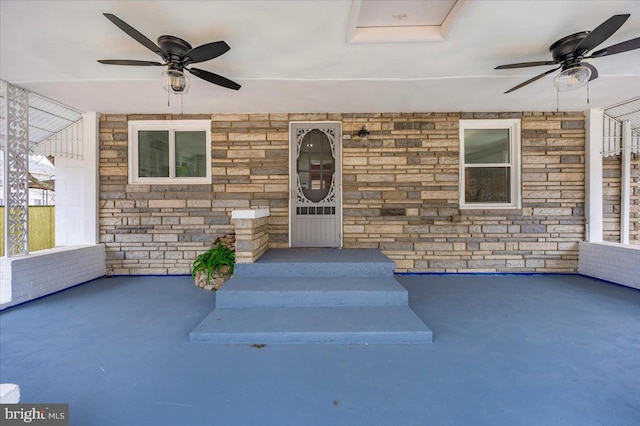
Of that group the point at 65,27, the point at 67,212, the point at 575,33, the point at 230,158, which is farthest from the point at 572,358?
the point at 67,212

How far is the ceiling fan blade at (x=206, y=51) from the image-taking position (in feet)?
7.75

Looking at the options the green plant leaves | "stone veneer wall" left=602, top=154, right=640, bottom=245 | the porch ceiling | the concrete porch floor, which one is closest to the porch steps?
the concrete porch floor

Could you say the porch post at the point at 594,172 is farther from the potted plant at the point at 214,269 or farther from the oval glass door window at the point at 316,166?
the potted plant at the point at 214,269

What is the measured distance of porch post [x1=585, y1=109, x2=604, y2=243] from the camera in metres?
4.59

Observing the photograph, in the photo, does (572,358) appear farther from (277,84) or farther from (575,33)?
(277,84)

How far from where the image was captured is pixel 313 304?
3.09m

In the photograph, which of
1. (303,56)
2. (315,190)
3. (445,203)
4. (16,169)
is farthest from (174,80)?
(445,203)

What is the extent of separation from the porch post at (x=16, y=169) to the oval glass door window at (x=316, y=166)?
385 cm

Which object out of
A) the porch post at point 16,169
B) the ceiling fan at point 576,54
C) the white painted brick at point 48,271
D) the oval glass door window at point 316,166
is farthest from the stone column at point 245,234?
the ceiling fan at point 576,54

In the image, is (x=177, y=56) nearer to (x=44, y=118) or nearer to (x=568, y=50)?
(x=44, y=118)

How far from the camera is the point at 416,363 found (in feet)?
7.23

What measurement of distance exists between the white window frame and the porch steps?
209 centimetres

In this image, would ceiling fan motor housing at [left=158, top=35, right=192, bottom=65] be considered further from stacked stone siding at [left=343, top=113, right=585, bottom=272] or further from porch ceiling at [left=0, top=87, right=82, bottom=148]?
porch ceiling at [left=0, top=87, right=82, bottom=148]

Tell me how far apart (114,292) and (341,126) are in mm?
4321
